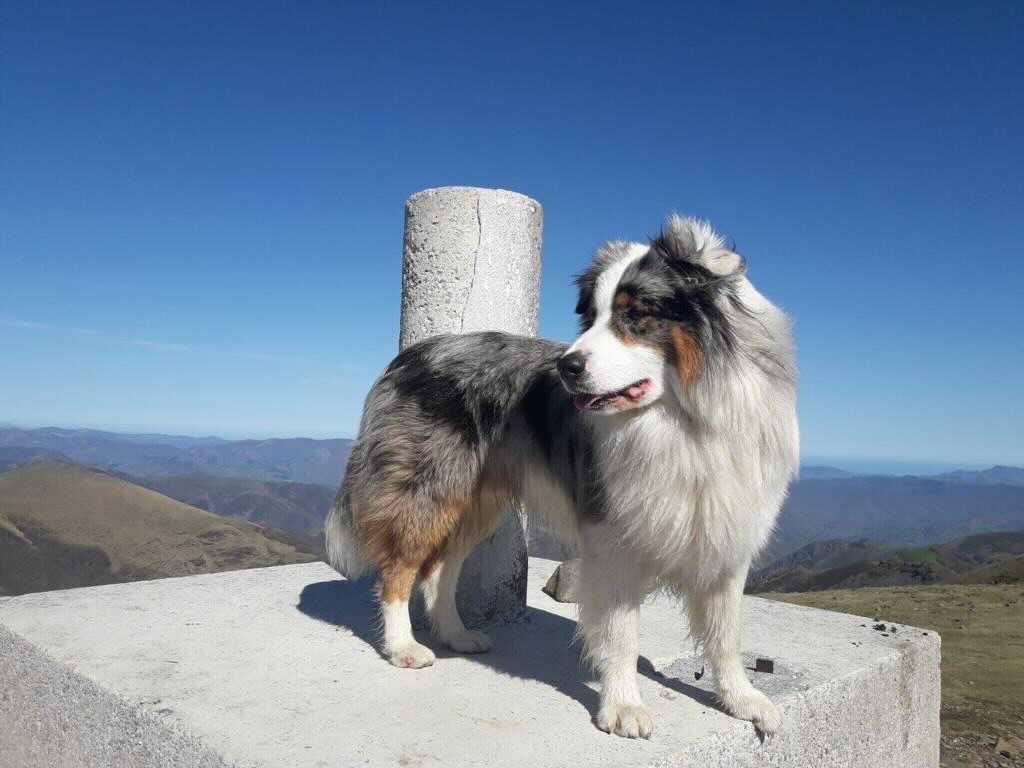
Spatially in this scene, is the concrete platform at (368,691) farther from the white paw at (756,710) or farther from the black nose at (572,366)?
the black nose at (572,366)

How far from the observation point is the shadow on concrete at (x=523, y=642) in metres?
3.13

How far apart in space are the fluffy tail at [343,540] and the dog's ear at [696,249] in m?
1.96

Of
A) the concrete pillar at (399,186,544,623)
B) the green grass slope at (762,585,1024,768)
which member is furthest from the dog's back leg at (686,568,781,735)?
the green grass slope at (762,585,1024,768)

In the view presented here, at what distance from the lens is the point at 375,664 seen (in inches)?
130

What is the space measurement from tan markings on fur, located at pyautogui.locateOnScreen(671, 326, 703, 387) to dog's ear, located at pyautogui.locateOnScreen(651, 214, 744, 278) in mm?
240

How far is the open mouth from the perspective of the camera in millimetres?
2363

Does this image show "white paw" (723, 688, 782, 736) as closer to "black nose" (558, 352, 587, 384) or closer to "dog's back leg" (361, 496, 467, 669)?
"dog's back leg" (361, 496, 467, 669)

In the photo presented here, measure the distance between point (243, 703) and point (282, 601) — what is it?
1507 millimetres

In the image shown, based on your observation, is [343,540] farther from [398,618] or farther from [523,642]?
[523,642]

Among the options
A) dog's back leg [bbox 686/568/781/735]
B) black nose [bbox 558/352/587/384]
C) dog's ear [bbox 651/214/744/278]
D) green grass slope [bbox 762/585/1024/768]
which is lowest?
green grass slope [bbox 762/585/1024/768]

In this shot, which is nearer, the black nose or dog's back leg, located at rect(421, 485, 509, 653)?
the black nose

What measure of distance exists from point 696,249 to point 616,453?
0.73 m

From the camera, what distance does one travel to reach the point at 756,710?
2.78m

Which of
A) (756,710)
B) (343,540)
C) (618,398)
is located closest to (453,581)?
(343,540)
